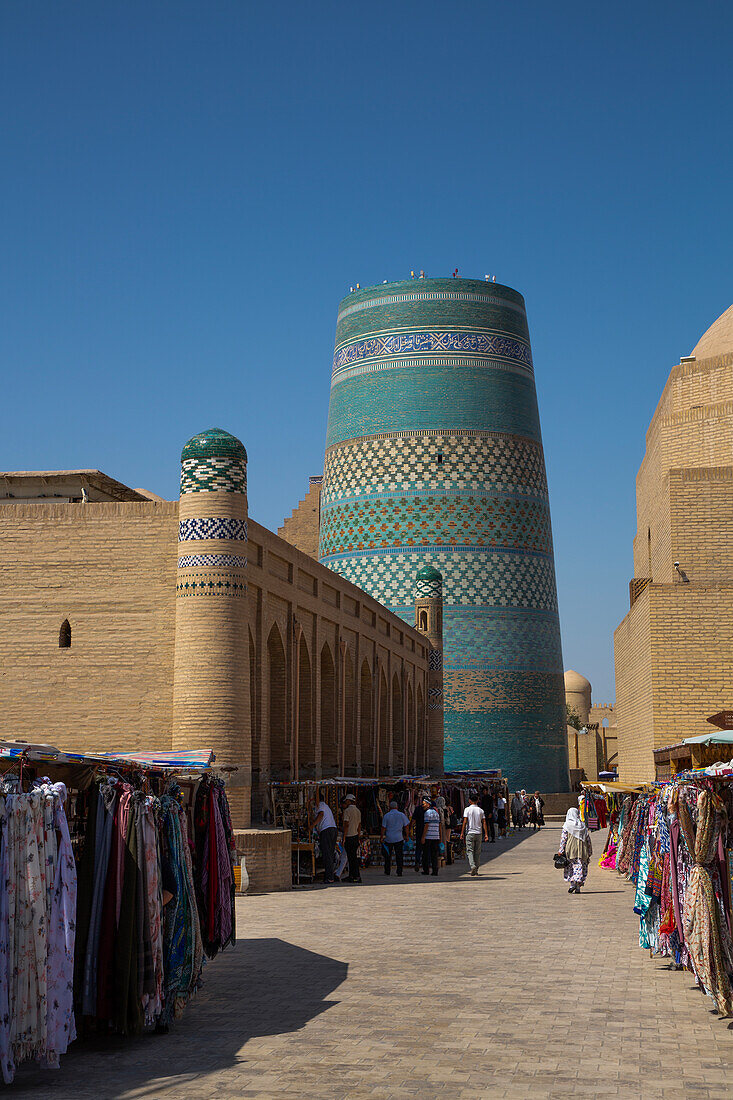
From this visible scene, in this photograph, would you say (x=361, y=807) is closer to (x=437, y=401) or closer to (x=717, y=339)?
(x=717, y=339)

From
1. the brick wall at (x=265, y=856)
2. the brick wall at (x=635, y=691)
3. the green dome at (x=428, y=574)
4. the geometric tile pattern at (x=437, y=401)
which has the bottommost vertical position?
the brick wall at (x=265, y=856)

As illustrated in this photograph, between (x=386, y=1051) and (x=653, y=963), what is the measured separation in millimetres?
3382

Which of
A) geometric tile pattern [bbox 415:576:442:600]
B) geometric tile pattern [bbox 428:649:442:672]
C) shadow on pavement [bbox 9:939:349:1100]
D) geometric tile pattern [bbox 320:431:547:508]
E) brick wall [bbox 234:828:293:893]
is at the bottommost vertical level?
shadow on pavement [bbox 9:939:349:1100]

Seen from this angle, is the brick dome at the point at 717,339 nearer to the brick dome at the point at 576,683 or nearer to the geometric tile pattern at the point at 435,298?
the geometric tile pattern at the point at 435,298

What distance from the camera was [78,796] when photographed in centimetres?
661

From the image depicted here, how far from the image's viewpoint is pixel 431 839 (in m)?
16.0

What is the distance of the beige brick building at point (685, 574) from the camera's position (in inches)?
647

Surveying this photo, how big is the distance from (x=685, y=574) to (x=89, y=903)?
12745mm

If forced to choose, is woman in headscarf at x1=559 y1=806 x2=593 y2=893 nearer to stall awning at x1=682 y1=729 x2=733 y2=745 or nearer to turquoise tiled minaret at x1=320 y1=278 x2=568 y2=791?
stall awning at x1=682 y1=729 x2=733 y2=745

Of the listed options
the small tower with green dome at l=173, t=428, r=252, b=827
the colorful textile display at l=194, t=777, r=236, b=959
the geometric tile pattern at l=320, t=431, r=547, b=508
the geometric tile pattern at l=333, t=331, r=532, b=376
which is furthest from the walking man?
A: the geometric tile pattern at l=333, t=331, r=532, b=376

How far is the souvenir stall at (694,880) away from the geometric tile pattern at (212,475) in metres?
7.33

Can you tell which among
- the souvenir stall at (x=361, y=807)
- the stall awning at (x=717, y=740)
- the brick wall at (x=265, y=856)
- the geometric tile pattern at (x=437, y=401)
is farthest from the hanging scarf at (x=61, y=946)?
the geometric tile pattern at (x=437, y=401)

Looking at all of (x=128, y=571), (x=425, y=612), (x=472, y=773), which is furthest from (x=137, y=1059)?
(x=425, y=612)

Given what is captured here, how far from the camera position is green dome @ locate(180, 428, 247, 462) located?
48.4 feet
